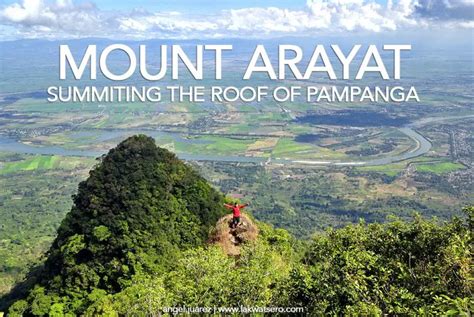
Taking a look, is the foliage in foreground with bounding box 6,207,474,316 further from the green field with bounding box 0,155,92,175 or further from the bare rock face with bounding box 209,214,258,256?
the green field with bounding box 0,155,92,175

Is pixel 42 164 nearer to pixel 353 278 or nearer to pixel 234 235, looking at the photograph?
pixel 234 235

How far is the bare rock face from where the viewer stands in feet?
52.2

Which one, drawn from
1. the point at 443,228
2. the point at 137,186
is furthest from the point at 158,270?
the point at 443,228

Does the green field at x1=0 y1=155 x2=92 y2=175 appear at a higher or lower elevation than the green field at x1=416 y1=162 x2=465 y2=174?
lower

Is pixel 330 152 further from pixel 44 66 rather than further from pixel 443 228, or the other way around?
pixel 44 66

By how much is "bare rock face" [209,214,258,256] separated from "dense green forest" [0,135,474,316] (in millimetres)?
799

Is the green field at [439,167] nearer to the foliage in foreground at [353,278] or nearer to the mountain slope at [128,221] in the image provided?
the mountain slope at [128,221]

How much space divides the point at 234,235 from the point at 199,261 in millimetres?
5247

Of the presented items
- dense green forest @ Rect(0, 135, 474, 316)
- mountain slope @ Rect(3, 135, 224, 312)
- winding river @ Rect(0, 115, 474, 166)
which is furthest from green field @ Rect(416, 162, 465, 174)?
mountain slope @ Rect(3, 135, 224, 312)

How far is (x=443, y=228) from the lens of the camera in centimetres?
978

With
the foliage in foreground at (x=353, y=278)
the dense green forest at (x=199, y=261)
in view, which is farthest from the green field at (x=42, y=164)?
the foliage in foreground at (x=353, y=278)

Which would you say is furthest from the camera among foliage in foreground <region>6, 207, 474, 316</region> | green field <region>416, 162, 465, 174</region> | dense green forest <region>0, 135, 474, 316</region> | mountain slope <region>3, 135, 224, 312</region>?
green field <region>416, 162, 465, 174</region>

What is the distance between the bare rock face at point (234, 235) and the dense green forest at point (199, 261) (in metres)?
0.80

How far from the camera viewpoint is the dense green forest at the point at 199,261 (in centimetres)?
862
